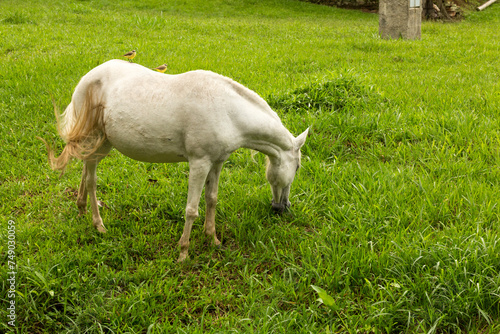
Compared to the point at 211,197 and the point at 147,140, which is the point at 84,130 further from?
the point at 211,197

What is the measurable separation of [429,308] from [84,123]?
111 inches

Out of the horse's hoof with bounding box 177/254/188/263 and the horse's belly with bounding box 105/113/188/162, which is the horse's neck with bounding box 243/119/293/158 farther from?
the horse's hoof with bounding box 177/254/188/263

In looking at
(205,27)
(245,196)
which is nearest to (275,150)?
(245,196)

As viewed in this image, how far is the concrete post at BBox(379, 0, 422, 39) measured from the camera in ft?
35.9

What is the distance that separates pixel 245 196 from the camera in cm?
417

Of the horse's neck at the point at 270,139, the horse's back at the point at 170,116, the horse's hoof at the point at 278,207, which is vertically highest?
the horse's back at the point at 170,116

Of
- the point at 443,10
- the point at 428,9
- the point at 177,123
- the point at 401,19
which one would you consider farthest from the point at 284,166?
the point at 443,10

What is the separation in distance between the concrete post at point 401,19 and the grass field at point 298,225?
4.07m

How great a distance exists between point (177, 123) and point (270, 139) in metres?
0.75

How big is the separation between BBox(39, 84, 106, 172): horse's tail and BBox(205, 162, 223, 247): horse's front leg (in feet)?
3.01

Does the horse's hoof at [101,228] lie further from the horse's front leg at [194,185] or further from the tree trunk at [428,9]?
the tree trunk at [428,9]

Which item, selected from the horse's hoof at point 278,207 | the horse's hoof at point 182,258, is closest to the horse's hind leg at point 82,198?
the horse's hoof at point 182,258

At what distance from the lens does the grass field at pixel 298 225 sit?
110 inches

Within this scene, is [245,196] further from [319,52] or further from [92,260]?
[319,52]
